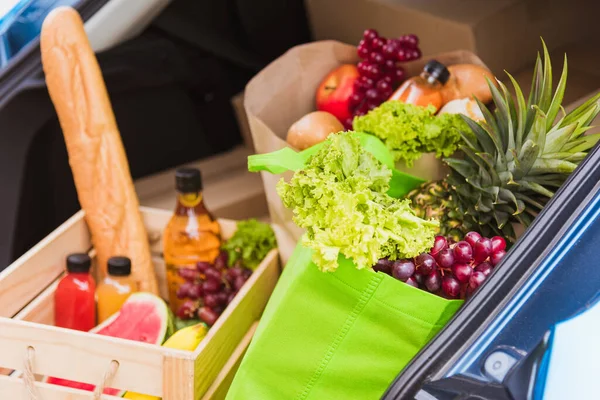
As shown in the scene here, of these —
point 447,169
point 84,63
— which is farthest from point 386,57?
point 84,63

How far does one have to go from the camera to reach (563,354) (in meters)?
0.73

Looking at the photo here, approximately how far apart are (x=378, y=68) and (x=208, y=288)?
1.82 feet

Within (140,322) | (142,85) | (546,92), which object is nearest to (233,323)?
(140,322)

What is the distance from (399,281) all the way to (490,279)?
4.8 inches

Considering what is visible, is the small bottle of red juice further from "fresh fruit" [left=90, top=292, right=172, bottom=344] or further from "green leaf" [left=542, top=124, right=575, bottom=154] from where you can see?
"green leaf" [left=542, top=124, right=575, bottom=154]

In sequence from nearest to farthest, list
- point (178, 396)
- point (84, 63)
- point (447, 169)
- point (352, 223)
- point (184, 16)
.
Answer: point (352, 223)
point (178, 396)
point (447, 169)
point (84, 63)
point (184, 16)

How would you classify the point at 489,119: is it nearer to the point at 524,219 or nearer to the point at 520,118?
the point at 520,118

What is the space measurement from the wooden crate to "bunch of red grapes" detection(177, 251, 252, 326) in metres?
0.07

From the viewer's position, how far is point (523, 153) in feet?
3.43

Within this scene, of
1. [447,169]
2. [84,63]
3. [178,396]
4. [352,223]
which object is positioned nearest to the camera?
[352,223]

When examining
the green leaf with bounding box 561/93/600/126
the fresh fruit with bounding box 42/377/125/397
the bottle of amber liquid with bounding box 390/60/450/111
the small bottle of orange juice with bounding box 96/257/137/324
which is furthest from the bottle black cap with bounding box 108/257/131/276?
the green leaf with bounding box 561/93/600/126

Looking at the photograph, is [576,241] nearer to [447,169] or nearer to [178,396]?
[447,169]

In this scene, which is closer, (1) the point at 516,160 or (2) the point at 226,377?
(1) the point at 516,160

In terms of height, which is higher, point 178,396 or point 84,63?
point 84,63
